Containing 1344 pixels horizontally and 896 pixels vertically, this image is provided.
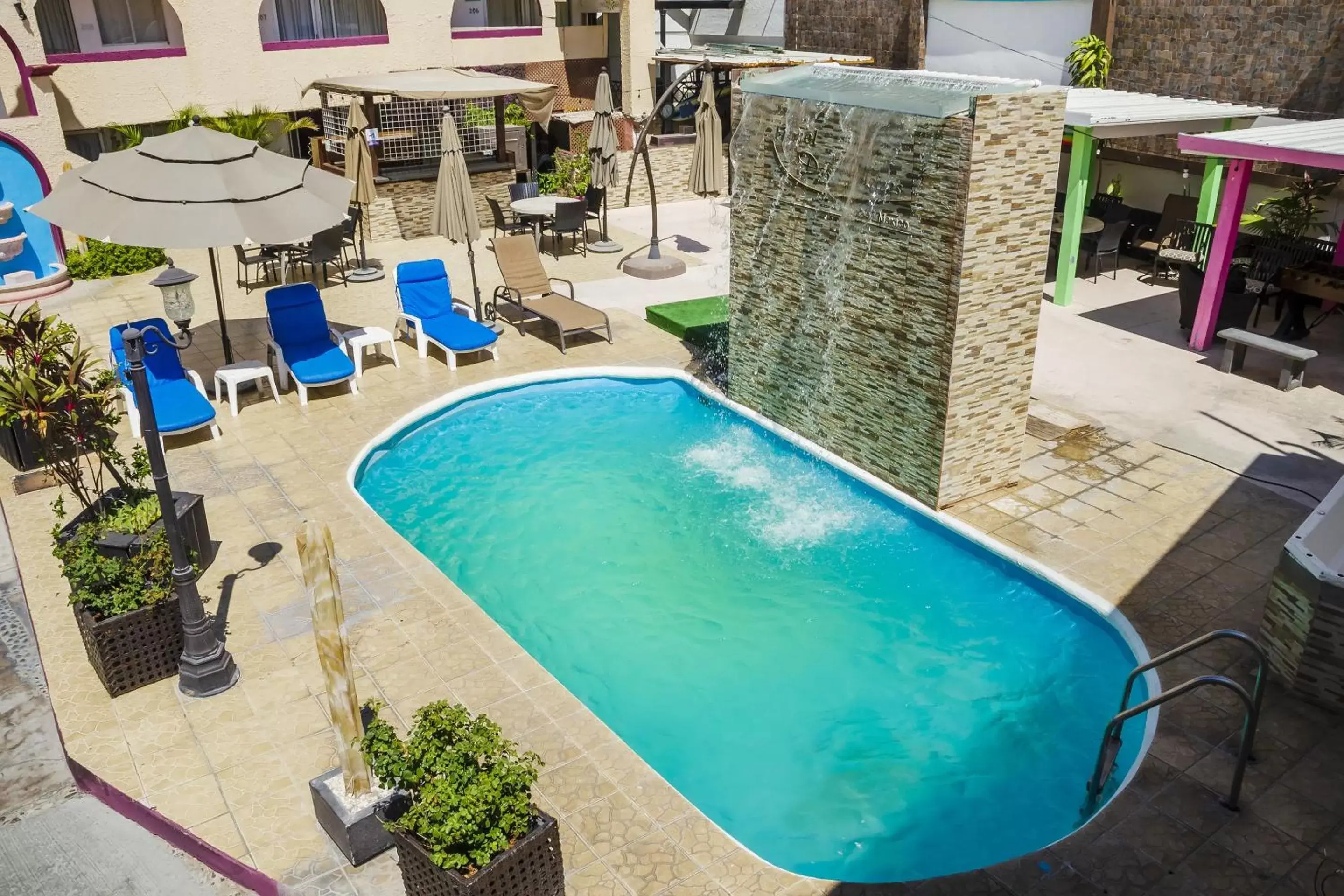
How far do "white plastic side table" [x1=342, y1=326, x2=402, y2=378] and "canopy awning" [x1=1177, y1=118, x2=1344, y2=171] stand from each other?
1095 centimetres

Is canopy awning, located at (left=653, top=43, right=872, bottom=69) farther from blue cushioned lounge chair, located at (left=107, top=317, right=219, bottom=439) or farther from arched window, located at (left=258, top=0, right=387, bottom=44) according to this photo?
blue cushioned lounge chair, located at (left=107, top=317, right=219, bottom=439)

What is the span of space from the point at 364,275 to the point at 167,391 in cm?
649

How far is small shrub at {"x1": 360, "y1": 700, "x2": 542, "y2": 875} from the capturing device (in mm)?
5414

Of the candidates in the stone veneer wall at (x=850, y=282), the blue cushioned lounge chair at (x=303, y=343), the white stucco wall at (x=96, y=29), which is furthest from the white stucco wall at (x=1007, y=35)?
the white stucco wall at (x=96, y=29)

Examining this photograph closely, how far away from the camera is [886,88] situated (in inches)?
417

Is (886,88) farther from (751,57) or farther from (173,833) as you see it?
(751,57)

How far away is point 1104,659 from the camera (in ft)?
28.3

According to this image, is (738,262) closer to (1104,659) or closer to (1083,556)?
(1083,556)

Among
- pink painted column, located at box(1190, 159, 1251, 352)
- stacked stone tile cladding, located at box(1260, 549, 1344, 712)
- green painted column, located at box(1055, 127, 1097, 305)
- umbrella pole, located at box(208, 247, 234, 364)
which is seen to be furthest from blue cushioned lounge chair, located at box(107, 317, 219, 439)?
pink painted column, located at box(1190, 159, 1251, 352)

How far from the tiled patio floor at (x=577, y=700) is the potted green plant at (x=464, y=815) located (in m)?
0.71

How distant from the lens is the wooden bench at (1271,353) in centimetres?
1313

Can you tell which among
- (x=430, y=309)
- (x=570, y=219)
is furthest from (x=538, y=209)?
(x=430, y=309)

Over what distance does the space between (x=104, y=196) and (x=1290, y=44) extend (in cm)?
1747

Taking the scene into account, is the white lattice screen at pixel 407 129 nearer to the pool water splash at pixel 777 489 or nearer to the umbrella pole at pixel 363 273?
the umbrella pole at pixel 363 273
